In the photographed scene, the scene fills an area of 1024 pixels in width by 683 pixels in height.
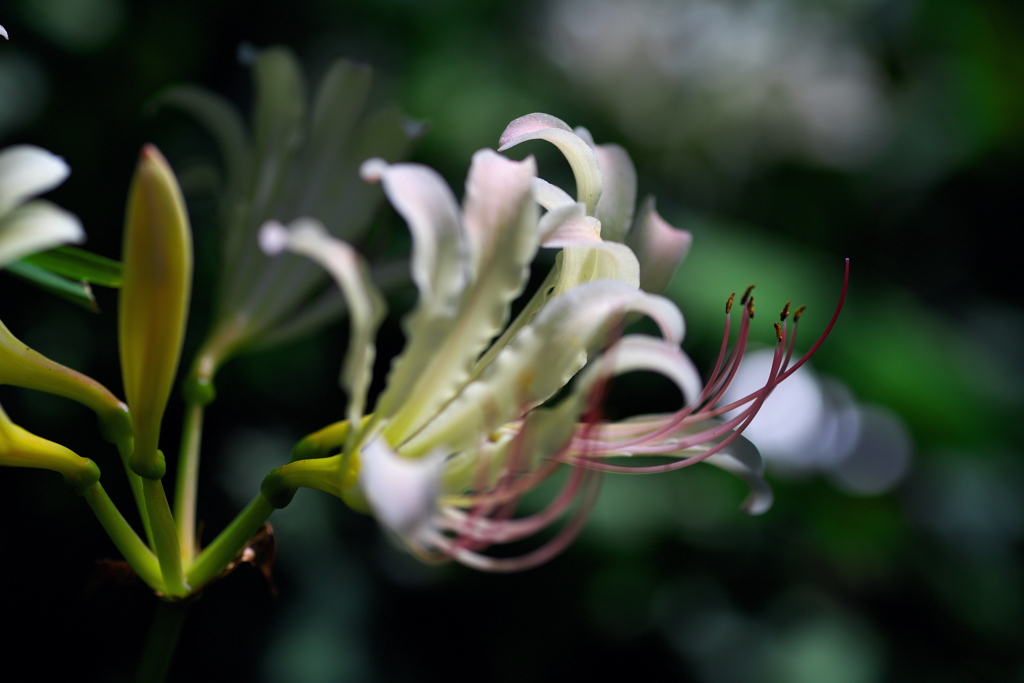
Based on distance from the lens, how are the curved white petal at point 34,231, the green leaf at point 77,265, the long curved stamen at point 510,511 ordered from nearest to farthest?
the curved white petal at point 34,231, the long curved stamen at point 510,511, the green leaf at point 77,265

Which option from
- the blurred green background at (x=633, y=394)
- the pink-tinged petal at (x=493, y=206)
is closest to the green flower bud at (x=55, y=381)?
the pink-tinged petal at (x=493, y=206)

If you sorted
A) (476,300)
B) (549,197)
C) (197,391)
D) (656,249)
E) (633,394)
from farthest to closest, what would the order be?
1. (633,394)
2. (197,391)
3. (656,249)
4. (549,197)
5. (476,300)

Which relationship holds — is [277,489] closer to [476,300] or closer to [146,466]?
[146,466]

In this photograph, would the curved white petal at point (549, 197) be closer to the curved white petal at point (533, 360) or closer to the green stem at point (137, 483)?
the curved white petal at point (533, 360)

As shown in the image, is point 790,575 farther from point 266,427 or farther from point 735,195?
point 266,427

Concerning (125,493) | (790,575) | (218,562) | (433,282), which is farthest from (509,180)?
(790,575)

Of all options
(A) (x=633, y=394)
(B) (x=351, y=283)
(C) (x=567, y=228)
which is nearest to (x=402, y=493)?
(B) (x=351, y=283)
